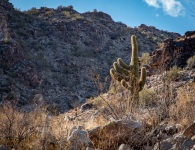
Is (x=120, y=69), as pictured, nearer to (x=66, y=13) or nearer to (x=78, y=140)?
(x=78, y=140)

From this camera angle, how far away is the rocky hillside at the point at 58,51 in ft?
53.2

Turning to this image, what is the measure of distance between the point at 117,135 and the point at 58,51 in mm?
17856

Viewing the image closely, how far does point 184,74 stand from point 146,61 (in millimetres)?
2568

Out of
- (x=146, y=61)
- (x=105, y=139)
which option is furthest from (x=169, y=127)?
(x=146, y=61)

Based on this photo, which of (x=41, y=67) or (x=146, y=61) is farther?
(x=41, y=67)

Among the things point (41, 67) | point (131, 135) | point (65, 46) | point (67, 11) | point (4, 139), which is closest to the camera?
point (131, 135)

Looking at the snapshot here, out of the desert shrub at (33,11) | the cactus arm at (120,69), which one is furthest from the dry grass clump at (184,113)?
the desert shrub at (33,11)

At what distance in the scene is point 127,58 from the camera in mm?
22781

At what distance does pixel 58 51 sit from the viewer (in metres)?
21.5

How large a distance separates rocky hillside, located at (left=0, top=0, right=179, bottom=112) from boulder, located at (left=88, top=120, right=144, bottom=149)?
8.59 m

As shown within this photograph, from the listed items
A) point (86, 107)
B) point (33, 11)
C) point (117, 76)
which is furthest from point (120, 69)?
point (33, 11)

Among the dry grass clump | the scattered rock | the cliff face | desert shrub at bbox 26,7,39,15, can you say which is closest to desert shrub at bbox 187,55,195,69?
the cliff face

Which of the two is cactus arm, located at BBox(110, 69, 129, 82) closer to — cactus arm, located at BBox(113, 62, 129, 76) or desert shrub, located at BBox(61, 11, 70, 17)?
cactus arm, located at BBox(113, 62, 129, 76)

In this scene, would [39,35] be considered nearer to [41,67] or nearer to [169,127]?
[41,67]
